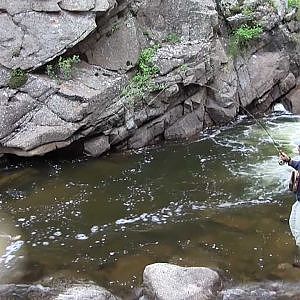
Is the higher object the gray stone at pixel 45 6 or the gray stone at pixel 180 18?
the gray stone at pixel 45 6

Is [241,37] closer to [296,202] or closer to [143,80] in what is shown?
[143,80]

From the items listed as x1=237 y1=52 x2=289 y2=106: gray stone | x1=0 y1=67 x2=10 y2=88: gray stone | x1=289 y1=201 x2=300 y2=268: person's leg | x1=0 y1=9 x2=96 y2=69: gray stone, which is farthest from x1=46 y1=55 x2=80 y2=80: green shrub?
x1=289 y1=201 x2=300 y2=268: person's leg

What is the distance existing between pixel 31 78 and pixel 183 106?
15.4 ft

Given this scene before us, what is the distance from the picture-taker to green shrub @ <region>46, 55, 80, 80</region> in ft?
42.4

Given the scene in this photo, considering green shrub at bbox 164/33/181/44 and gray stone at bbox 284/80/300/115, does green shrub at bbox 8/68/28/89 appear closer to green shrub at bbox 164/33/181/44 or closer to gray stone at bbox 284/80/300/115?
green shrub at bbox 164/33/181/44

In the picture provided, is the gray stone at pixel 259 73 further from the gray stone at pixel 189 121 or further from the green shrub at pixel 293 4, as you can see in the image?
the green shrub at pixel 293 4

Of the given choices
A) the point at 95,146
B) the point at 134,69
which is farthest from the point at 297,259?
the point at 134,69

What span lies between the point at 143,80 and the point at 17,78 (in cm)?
347

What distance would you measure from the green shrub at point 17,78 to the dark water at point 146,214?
203cm

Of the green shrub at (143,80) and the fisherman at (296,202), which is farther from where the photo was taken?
the green shrub at (143,80)

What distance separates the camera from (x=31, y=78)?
12.6 metres

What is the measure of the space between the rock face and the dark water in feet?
1.45

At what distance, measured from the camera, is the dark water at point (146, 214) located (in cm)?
862

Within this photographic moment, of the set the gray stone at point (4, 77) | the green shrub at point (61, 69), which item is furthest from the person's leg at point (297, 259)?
the gray stone at point (4, 77)
